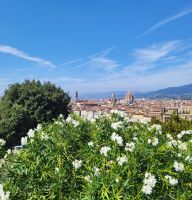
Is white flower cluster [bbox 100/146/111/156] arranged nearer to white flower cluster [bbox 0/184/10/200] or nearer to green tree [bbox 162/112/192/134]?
white flower cluster [bbox 0/184/10/200]

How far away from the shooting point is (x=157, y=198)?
5145 millimetres

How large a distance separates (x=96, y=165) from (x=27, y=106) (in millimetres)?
37018

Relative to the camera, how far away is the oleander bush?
198 inches

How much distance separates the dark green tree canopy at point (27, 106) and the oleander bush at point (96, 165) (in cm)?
3147

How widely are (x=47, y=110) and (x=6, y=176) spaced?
37.1 metres

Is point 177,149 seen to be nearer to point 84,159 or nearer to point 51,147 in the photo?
point 84,159

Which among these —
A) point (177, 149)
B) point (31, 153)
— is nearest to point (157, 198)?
point (177, 149)

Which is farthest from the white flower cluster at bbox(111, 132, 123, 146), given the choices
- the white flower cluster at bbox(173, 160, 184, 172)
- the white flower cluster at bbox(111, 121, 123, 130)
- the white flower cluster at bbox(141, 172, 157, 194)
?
the white flower cluster at bbox(141, 172, 157, 194)

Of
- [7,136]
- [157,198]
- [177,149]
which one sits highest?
[177,149]

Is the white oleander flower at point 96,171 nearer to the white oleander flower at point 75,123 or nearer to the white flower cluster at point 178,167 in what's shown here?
the white flower cluster at point 178,167

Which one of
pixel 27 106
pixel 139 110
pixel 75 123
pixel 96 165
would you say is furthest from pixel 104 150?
pixel 139 110

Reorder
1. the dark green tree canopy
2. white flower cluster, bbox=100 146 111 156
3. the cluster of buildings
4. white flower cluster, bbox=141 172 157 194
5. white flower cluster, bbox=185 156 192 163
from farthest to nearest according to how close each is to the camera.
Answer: the dark green tree canopy < the cluster of buildings < white flower cluster, bbox=185 156 192 163 < white flower cluster, bbox=100 146 111 156 < white flower cluster, bbox=141 172 157 194

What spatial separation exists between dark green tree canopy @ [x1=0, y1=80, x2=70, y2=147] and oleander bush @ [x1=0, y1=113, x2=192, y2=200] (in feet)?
103

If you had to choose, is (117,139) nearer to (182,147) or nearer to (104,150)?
(104,150)
